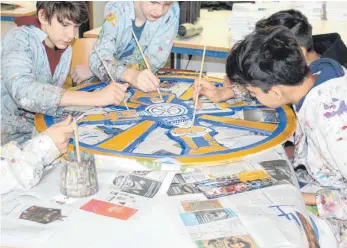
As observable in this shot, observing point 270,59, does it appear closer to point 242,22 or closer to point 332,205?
point 332,205

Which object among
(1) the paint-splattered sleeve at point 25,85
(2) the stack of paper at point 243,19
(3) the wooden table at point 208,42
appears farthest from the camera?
(2) the stack of paper at point 243,19

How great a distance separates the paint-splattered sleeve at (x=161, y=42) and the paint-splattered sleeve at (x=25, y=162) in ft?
3.63

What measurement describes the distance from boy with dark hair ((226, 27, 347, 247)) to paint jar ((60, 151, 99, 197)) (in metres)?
0.57

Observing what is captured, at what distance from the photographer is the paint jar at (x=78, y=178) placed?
116 centimetres

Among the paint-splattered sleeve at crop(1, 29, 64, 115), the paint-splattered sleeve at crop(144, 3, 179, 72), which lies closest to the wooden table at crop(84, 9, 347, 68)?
the paint-splattered sleeve at crop(144, 3, 179, 72)

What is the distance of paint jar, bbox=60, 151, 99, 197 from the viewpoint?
116 centimetres

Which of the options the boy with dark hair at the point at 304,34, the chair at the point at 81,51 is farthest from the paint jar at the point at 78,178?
the chair at the point at 81,51

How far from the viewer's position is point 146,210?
112 cm

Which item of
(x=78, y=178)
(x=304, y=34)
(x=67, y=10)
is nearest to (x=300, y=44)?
(x=304, y=34)

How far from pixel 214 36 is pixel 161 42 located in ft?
2.63

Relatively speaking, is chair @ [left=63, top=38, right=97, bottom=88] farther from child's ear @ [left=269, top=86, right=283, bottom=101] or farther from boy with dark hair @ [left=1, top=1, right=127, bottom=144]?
child's ear @ [left=269, top=86, right=283, bottom=101]

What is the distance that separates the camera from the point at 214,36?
307 centimetres

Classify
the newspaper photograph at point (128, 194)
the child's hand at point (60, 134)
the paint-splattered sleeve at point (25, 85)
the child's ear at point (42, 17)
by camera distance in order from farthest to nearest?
1. the child's ear at point (42, 17)
2. the paint-splattered sleeve at point (25, 85)
3. the child's hand at point (60, 134)
4. the newspaper photograph at point (128, 194)

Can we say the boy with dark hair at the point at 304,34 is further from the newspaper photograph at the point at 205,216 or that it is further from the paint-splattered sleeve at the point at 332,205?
the newspaper photograph at the point at 205,216
